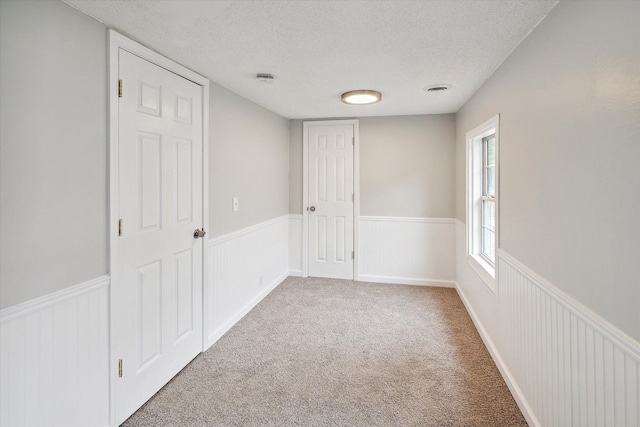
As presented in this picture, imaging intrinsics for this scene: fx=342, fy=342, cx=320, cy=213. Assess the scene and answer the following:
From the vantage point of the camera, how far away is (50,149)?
152 centimetres

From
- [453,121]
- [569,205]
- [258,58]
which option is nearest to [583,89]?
[569,205]

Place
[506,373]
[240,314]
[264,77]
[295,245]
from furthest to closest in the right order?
[295,245] → [240,314] → [264,77] → [506,373]

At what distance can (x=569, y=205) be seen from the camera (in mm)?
1496

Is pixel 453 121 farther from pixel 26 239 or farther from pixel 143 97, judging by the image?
pixel 26 239

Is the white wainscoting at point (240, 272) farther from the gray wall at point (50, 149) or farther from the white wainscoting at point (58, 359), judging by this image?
the gray wall at point (50, 149)

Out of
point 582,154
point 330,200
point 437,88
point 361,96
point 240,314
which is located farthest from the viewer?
point 330,200

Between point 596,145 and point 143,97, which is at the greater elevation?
point 143,97

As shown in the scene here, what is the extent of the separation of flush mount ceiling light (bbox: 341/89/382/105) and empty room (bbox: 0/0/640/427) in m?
0.03

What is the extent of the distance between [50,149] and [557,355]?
250 cm

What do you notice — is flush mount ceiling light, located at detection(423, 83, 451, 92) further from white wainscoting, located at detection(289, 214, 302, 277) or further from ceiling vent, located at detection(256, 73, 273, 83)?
white wainscoting, located at detection(289, 214, 302, 277)

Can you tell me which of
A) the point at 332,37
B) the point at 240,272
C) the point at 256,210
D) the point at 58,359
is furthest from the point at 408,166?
the point at 58,359

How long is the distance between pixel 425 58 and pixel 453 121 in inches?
85.7

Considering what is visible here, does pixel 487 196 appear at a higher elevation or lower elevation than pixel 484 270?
higher

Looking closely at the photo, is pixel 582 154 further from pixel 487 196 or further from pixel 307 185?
pixel 307 185
